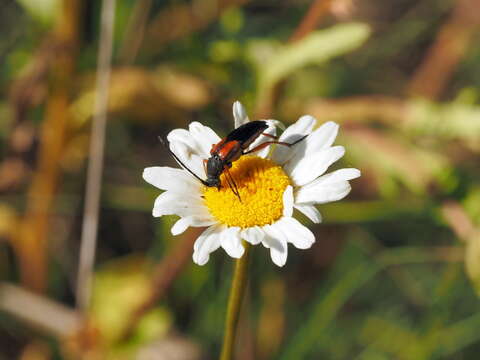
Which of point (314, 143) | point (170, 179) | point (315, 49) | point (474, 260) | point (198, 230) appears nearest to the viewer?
point (170, 179)

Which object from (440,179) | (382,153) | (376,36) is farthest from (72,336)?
(376,36)

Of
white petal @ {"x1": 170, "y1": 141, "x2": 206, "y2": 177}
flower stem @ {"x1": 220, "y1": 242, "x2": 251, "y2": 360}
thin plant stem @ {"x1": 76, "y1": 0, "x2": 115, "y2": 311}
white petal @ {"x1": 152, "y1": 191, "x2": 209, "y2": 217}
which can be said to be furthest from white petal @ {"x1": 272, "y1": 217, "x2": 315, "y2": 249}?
thin plant stem @ {"x1": 76, "y1": 0, "x2": 115, "y2": 311}

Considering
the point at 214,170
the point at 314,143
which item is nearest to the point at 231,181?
the point at 214,170

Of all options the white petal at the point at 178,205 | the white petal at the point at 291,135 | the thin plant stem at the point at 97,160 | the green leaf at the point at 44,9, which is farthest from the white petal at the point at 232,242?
the green leaf at the point at 44,9

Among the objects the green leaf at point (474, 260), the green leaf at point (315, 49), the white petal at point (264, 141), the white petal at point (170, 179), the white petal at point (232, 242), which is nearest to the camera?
the white petal at point (232, 242)

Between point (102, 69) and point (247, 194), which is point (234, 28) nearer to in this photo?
point (102, 69)

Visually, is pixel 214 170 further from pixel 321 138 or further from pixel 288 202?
pixel 321 138

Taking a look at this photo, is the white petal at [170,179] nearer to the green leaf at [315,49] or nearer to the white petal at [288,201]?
the white petal at [288,201]
